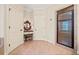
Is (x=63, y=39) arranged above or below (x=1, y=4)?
below

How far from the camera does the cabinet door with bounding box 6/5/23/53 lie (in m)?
1.98

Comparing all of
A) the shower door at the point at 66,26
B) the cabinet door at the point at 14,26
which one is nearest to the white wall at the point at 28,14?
the cabinet door at the point at 14,26

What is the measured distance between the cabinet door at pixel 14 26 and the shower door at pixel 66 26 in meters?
0.59

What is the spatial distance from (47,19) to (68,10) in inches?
13.7

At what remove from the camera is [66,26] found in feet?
6.54

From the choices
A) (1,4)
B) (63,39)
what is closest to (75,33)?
(63,39)

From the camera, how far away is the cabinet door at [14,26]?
1984mm

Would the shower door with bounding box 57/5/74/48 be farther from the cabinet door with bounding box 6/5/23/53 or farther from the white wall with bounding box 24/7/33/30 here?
the cabinet door with bounding box 6/5/23/53

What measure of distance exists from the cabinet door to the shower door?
1.94 feet

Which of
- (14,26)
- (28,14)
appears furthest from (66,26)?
(14,26)

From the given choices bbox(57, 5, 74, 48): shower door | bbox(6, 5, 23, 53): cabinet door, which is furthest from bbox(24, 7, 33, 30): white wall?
bbox(57, 5, 74, 48): shower door

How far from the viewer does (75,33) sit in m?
1.94

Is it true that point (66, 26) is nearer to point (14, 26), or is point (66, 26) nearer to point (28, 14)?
point (28, 14)
